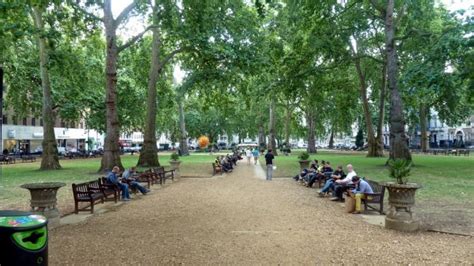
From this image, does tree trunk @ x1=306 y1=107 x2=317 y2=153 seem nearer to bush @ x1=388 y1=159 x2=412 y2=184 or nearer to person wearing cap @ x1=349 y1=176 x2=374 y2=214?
person wearing cap @ x1=349 y1=176 x2=374 y2=214

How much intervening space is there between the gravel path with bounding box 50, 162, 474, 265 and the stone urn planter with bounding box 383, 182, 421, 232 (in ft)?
0.90

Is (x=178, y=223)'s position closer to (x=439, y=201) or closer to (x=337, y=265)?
(x=337, y=265)

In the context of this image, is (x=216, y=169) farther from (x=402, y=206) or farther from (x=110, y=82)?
(x=402, y=206)

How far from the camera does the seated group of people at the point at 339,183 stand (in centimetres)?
1120

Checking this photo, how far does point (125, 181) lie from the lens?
15203 mm

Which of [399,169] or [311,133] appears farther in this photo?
[311,133]

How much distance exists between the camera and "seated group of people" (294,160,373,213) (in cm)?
1120

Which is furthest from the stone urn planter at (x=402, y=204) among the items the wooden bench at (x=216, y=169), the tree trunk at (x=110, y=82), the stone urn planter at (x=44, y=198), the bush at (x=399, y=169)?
the tree trunk at (x=110, y=82)

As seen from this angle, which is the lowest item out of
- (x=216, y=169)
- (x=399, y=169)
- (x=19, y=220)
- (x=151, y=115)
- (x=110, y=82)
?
(x=216, y=169)

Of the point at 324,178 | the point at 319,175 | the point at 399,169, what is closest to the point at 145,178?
the point at 319,175

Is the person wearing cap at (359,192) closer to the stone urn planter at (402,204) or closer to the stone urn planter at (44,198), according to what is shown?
the stone urn planter at (402,204)

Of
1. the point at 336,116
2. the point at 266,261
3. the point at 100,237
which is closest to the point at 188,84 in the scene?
the point at 100,237

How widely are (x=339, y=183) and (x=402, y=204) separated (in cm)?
510

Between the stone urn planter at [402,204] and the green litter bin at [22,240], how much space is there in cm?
672
